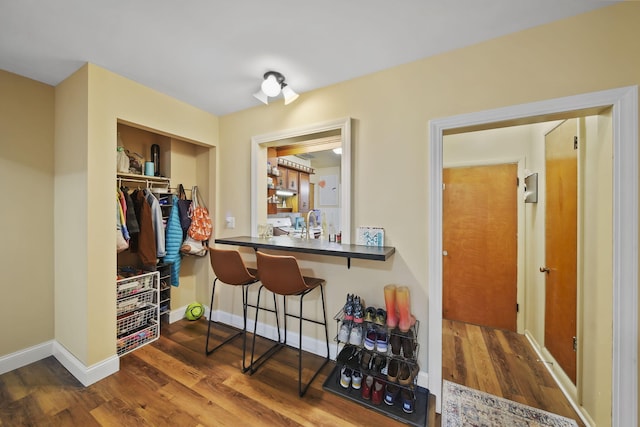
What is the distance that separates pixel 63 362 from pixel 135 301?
2.04ft

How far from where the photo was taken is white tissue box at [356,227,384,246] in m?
1.83

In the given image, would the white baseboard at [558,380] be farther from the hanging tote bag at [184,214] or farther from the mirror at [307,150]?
the hanging tote bag at [184,214]

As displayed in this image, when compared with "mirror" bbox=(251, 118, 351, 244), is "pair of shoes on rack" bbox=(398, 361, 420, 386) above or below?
below

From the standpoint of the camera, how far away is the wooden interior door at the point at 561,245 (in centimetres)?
167

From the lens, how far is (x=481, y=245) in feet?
8.84

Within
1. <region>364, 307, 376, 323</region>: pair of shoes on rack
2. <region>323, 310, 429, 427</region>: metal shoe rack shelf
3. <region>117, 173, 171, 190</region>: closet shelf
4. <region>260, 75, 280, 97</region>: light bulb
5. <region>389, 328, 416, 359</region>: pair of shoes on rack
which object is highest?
<region>260, 75, 280, 97</region>: light bulb

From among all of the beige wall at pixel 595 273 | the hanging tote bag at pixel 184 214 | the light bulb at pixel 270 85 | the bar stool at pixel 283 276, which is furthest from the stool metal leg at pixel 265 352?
the beige wall at pixel 595 273

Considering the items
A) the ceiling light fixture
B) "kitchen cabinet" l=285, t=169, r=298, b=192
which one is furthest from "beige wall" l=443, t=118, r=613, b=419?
"kitchen cabinet" l=285, t=169, r=298, b=192

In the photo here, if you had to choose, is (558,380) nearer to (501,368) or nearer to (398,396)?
(501,368)

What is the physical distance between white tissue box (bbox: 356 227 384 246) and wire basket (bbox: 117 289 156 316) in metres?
2.18

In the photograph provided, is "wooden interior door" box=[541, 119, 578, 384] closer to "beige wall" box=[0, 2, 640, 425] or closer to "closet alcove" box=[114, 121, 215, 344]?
"beige wall" box=[0, 2, 640, 425]

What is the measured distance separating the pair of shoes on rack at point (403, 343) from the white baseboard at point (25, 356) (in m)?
2.95

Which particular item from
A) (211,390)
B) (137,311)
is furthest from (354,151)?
(137,311)

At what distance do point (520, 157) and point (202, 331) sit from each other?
3934mm
